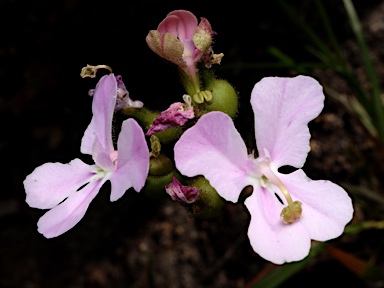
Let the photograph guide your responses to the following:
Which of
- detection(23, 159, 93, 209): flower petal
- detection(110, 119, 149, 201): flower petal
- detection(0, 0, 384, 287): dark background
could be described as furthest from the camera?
detection(0, 0, 384, 287): dark background

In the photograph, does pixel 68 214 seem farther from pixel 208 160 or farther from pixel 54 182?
pixel 208 160

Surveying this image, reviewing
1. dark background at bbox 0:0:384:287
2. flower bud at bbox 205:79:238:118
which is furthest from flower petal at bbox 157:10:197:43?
dark background at bbox 0:0:384:287

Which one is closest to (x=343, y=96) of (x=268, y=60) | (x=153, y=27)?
(x=268, y=60)

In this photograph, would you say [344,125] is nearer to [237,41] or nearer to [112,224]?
[237,41]

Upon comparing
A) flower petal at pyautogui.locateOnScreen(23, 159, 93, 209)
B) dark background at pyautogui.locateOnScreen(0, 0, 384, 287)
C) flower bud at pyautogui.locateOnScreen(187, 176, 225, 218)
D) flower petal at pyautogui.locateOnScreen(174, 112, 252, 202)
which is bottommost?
dark background at pyautogui.locateOnScreen(0, 0, 384, 287)

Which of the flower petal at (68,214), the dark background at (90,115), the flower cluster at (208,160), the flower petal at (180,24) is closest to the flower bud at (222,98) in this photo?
the flower cluster at (208,160)

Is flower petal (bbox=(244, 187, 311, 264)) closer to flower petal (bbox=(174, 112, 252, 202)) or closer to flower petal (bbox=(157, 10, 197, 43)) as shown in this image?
flower petal (bbox=(174, 112, 252, 202))

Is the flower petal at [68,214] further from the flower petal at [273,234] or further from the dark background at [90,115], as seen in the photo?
the dark background at [90,115]
